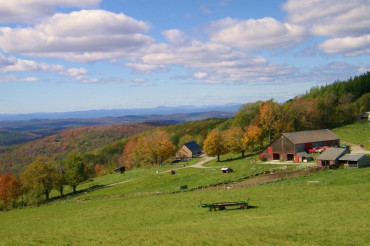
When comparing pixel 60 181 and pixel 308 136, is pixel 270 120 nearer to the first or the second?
pixel 308 136

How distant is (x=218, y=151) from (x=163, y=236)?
197 feet

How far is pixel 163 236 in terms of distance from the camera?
75.2 feet

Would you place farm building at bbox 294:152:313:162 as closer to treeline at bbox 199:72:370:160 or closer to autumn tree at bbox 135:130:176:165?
treeline at bbox 199:72:370:160

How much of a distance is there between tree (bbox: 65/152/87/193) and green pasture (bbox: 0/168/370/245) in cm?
2835

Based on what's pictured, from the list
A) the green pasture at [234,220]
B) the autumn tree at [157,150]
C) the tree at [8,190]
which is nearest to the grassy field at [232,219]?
the green pasture at [234,220]

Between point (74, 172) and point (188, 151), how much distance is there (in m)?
45.9

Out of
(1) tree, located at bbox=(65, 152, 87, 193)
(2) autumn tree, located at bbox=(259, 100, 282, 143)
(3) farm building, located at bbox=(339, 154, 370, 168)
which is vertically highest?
(2) autumn tree, located at bbox=(259, 100, 282, 143)

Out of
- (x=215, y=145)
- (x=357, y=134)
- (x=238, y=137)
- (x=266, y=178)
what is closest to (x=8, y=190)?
(x=215, y=145)

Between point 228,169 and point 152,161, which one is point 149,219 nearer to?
point 228,169

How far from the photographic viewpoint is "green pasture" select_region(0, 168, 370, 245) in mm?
22000

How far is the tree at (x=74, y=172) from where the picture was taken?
71500 mm

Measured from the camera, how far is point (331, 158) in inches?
2165

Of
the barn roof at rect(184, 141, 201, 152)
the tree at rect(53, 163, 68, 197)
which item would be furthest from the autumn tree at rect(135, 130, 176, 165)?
the tree at rect(53, 163, 68, 197)

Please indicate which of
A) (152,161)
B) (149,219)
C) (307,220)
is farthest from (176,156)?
(307,220)
